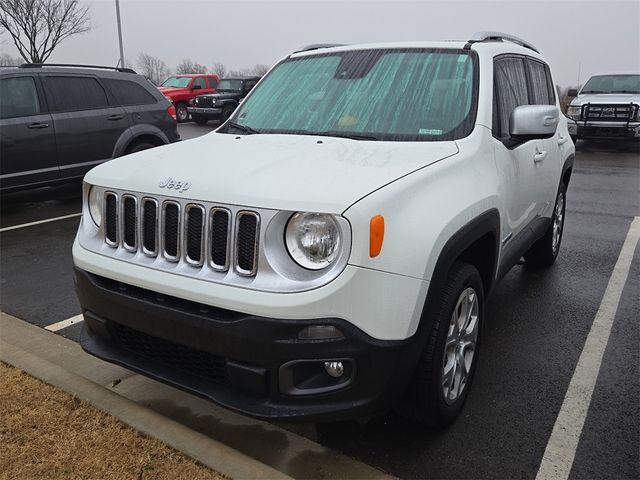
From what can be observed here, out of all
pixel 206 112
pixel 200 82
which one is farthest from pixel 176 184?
pixel 200 82

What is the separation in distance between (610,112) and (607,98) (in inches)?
23.5

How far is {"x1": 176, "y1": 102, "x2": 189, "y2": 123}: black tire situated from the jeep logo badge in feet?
71.2

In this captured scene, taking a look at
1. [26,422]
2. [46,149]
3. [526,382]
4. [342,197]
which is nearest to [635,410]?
[526,382]

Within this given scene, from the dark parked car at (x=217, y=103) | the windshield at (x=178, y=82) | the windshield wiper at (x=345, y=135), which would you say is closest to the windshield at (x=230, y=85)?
the dark parked car at (x=217, y=103)

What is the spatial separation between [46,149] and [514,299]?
236 inches

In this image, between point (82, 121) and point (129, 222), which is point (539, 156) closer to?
point (129, 222)

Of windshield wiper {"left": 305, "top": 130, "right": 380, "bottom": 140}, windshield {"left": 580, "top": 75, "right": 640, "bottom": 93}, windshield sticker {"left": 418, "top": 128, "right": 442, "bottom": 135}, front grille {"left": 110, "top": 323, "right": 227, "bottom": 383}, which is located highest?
windshield sticker {"left": 418, "top": 128, "right": 442, "bottom": 135}

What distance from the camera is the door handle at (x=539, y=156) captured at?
3.94m

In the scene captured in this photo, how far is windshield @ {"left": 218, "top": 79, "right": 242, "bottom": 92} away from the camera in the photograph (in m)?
23.2

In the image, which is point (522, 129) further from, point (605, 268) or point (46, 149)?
point (46, 149)

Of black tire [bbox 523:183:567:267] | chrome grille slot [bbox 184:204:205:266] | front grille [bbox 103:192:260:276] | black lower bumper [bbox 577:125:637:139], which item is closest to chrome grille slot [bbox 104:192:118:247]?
front grille [bbox 103:192:260:276]

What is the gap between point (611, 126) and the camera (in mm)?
14328

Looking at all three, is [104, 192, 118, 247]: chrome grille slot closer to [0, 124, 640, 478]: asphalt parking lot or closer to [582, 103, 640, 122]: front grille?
[0, 124, 640, 478]: asphalt parking lot

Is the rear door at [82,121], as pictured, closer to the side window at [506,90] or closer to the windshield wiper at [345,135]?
the windshield wiper at [345,135]
